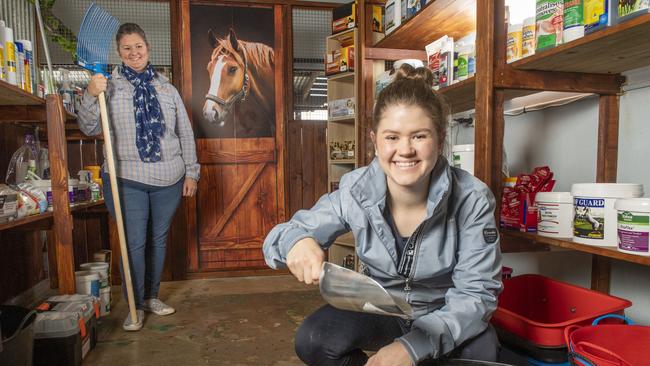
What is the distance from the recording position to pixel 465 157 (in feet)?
5.56

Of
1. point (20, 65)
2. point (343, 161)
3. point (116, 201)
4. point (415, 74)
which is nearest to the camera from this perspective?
point (415, 74)

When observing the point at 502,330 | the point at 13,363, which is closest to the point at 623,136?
the point at 502,330

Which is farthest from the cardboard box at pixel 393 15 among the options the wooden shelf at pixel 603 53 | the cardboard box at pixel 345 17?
the wooden shelf at pixel 603 53

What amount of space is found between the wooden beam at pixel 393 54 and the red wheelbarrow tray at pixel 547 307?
4.51ft

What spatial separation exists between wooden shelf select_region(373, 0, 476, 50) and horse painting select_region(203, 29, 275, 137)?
118cm

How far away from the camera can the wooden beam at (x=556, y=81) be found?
138cm

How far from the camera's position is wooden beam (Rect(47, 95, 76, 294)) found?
190 cm

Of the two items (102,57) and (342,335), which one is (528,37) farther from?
(102,57)

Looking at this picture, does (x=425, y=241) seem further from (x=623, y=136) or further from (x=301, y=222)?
(x=623, y=136)

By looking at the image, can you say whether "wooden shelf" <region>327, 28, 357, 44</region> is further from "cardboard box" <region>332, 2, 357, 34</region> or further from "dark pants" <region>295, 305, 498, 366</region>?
"dark pants" <region>295, 305, 498, 366</region>

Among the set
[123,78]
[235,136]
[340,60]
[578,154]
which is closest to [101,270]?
[123,78]

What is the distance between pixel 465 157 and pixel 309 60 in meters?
2.05

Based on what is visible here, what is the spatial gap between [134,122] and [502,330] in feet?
6.38

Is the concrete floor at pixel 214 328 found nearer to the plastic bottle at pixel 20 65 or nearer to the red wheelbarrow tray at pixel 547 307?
the red wheelbarrow tray at pixel 547 307
